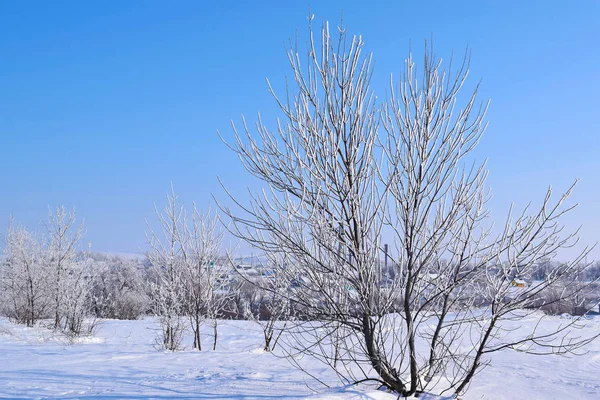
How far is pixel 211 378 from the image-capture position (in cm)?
603

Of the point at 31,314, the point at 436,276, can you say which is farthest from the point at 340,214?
the point at 31,314

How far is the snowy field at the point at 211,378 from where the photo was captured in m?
5.11

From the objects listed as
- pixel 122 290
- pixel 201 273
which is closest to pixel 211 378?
pixel 201 273

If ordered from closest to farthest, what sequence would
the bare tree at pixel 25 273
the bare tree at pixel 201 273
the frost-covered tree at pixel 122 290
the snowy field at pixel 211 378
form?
the snowy field at pixel 211 378 → the bare tree at pixel 201 273 → the bare tree at pixel 25 273 → the frost-covered tree at pixel 122 290

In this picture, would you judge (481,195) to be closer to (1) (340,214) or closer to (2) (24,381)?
(1) (340,214)

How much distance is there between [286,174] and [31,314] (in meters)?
23.9

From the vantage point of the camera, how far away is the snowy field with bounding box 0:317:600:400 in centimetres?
511

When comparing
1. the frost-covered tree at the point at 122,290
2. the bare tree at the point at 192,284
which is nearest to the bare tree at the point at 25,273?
the frost-covered tree at the point at 122,290

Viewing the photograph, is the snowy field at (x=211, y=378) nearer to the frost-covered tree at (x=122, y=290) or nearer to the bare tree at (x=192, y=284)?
the bare tree at (x=192, y=284)

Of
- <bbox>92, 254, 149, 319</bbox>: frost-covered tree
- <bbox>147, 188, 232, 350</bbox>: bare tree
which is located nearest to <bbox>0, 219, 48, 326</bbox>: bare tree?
<bbox>92, 254, 149, 319</bbox>: frost-covered tree

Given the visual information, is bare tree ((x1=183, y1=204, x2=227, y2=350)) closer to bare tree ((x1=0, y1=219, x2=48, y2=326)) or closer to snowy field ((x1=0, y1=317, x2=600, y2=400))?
snowy field ((x1=0, y1=317, x2=600, y2=400))

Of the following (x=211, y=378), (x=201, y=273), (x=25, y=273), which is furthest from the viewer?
(x=25, y=273)

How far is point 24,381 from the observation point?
619cm

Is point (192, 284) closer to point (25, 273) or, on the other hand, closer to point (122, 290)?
point (25, 273)
